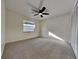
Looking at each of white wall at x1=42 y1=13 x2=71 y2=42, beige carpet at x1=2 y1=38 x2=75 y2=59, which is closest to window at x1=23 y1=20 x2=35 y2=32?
white wall at x1=42 y1=13 x2=71 y2=42

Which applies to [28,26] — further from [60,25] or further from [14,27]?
[60,25]

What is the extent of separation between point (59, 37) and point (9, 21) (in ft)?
14.4

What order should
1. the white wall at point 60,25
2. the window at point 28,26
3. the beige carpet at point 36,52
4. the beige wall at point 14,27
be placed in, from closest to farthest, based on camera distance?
1. the beige carpet at point 36,52
2. the beige wall at point 14,27
3. the white wall at point 60,25
4. the window at point 28,26

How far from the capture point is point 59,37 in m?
8.67

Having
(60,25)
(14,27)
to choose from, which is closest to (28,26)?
(14,27)

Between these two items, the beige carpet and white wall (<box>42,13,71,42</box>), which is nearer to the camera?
the beige carpet

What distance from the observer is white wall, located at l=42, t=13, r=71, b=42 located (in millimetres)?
8008

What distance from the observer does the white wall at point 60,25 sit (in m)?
8.01

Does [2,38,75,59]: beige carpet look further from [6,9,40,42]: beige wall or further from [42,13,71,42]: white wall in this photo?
[42,13,71,42]: white wall

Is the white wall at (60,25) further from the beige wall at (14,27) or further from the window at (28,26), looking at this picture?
the beige wall at (14,27)

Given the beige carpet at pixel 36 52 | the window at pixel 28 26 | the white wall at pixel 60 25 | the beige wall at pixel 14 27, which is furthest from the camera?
the window at pixel 28 26

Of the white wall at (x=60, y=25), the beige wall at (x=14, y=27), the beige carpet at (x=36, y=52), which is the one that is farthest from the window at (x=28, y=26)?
the beige carpet at (x=36, y=52)

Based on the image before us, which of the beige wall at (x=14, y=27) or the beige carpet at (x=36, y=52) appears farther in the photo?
the beige wall at (x=14, y=27)

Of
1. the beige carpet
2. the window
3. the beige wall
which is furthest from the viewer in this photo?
the window
